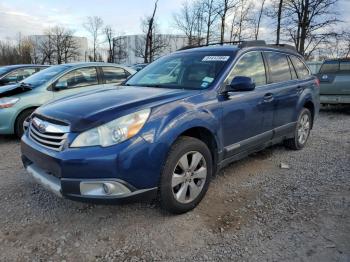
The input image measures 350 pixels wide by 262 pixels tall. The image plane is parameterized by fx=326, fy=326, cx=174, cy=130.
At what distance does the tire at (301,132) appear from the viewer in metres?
5.37

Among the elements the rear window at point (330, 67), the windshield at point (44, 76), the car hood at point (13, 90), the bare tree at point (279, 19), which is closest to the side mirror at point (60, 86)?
the windshield at point (44, 76)

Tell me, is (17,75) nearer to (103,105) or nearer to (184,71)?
(184,71)

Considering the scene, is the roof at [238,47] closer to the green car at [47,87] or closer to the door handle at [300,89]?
the door handle at [300,89]

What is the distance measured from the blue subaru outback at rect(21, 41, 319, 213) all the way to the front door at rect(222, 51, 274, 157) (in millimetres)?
12

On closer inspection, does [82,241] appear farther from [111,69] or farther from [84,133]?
[111,69]

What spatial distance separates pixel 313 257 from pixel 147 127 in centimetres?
172

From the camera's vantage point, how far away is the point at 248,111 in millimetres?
3941

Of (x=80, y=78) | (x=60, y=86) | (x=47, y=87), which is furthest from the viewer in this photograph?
(x=80, y=78)

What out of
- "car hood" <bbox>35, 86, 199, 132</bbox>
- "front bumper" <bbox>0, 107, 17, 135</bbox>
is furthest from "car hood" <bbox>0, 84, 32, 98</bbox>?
"car hood" <bbox>35, 86, 199, 132</bbox>

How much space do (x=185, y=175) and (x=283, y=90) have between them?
2318mm

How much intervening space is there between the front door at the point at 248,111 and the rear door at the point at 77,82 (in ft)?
11.5

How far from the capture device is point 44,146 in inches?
118

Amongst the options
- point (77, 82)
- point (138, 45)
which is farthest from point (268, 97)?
point (138, 45)

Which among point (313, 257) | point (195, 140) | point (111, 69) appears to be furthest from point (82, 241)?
point (111, 69)
